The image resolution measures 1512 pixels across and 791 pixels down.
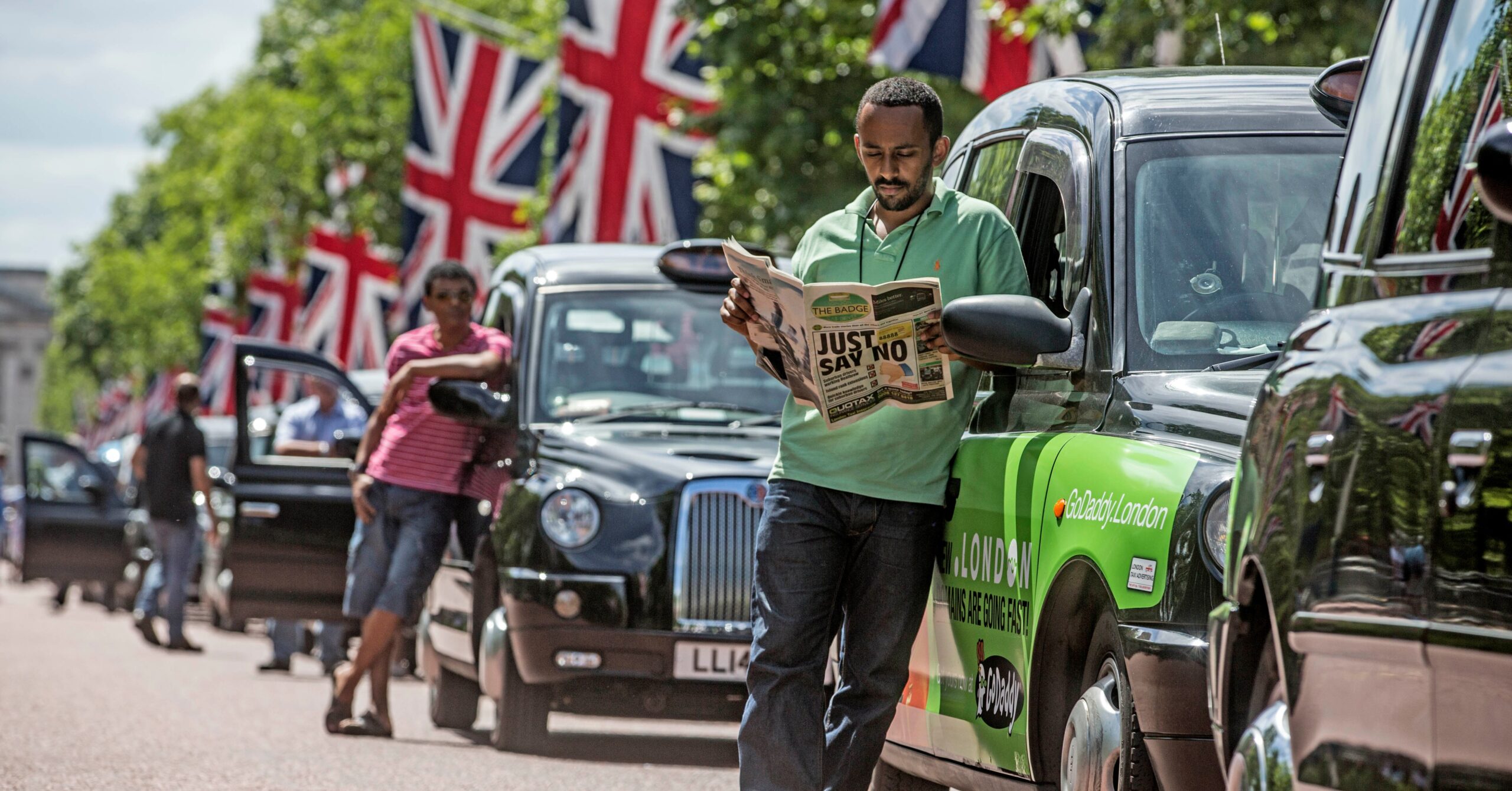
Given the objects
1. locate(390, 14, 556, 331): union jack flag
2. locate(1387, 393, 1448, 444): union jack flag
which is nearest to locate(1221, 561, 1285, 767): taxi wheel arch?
locate(1387, 393, 1448, 444): union jack flag

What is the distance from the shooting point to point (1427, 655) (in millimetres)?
3088

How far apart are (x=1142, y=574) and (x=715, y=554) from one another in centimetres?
516

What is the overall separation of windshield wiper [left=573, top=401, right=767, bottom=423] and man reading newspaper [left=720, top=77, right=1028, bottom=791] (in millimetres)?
4668

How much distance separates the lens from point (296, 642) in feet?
55.0

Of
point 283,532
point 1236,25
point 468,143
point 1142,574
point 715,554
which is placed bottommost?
point 283,532

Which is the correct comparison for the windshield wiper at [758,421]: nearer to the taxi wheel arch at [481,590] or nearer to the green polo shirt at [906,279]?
the taxi wheel arch at [481,590]

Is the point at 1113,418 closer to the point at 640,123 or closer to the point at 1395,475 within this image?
the point at 1395,475

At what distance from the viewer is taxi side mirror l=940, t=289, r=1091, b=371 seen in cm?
510

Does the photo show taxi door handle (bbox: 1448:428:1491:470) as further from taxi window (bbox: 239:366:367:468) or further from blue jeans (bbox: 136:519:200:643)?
blue jeans (bbox: 136:519:200:643)

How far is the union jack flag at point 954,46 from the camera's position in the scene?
1717 centimetres

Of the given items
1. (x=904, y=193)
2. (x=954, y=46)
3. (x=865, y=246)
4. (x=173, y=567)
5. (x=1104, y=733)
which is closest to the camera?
(x=1104, y=733)

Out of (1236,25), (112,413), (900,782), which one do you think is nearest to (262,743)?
(900,782)

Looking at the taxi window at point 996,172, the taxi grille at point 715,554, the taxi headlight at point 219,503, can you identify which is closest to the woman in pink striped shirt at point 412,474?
the taxi grille at point 715,554

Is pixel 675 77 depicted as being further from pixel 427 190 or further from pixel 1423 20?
pixel 1423 20
